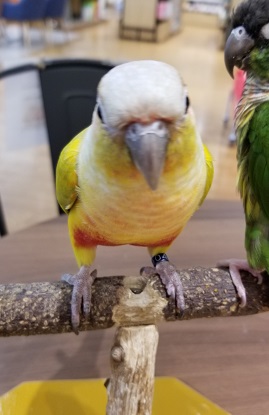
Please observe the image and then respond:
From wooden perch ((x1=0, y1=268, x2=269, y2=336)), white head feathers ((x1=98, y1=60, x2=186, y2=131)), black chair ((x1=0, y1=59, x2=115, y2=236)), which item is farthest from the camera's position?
black chair ((x1=0, y1=59, x2=115, y2=236))

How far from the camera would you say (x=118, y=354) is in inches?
21.9

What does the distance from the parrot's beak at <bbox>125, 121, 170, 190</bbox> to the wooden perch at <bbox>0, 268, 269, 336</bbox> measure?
195mm

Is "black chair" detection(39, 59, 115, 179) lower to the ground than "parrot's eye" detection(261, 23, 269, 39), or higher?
lower

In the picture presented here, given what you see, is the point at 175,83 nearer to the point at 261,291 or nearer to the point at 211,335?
the point at 261,291

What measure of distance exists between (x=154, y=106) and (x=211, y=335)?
0.54 metres

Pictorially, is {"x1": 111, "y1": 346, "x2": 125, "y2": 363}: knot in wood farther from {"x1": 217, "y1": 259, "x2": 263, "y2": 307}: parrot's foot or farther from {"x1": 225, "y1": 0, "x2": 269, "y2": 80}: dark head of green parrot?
{"x1": 225, "y1": 0, "x2": 269, "y2": 80}: dark head of green parrot

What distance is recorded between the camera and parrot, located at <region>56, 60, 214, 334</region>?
400 mm

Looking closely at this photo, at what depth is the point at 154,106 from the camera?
394mm

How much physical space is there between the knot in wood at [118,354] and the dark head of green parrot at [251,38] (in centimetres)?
44

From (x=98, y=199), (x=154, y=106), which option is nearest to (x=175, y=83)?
(x=154, y=106)

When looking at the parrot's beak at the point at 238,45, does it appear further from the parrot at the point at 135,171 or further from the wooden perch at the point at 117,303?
the wooden perch at the point at 117,303

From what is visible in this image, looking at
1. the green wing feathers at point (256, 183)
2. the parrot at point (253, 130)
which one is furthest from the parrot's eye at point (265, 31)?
the green wing feathers at point (256, 183)

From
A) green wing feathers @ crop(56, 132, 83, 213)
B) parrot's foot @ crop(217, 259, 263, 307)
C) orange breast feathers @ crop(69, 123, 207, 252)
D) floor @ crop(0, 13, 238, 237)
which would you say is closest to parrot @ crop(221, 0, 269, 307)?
parrot's foot @ crop(217, 259, 263, 307)

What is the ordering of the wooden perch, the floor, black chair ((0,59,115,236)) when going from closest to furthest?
the wooden perch, black chair ((0,59,115,236)), the floor
